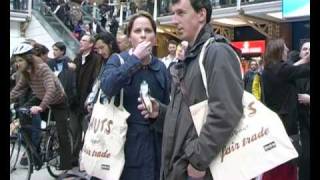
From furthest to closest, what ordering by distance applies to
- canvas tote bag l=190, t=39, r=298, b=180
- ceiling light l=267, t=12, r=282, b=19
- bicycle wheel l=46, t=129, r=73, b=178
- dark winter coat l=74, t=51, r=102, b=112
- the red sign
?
the red sign < ceiling light l=267, t=12, r=282, b=19 < bicycle wheel l=46, t=129, r=73, b=178 < dark winter coat l=74, t=51, r=102, b=112 < canvas tote bag l=190, t=39, r=298, b=180

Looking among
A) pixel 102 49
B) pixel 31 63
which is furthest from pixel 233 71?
pixel 31 63

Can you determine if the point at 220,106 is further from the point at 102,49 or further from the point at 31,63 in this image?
the point at 31,63

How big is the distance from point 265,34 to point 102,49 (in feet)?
44.0

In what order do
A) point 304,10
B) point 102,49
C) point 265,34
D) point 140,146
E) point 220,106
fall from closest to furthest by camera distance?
point 220,106 → point 140,146 → point 102,49 → point 304,10 → point 265,34

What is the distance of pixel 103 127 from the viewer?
2.89 meters

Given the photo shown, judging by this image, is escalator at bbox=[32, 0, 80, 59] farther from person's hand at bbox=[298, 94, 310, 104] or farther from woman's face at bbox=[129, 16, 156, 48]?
woman's face at bbox=[129, 16, 156, 48]

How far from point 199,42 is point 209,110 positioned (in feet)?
1.23

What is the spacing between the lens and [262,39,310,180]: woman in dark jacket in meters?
4.39

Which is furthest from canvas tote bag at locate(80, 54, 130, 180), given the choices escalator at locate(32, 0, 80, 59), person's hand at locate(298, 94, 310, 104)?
escalator at locate(32, 0, 80, 59)

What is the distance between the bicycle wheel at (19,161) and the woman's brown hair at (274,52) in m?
3.12

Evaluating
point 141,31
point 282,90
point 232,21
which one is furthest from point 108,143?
point 232,21

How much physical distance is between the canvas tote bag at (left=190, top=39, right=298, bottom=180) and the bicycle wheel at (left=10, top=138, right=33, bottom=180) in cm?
404

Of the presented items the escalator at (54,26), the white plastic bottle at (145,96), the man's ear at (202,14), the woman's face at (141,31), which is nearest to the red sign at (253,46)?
the escalator at (54,26)

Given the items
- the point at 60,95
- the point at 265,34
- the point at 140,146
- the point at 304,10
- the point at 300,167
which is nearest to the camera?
the point at 140,146
